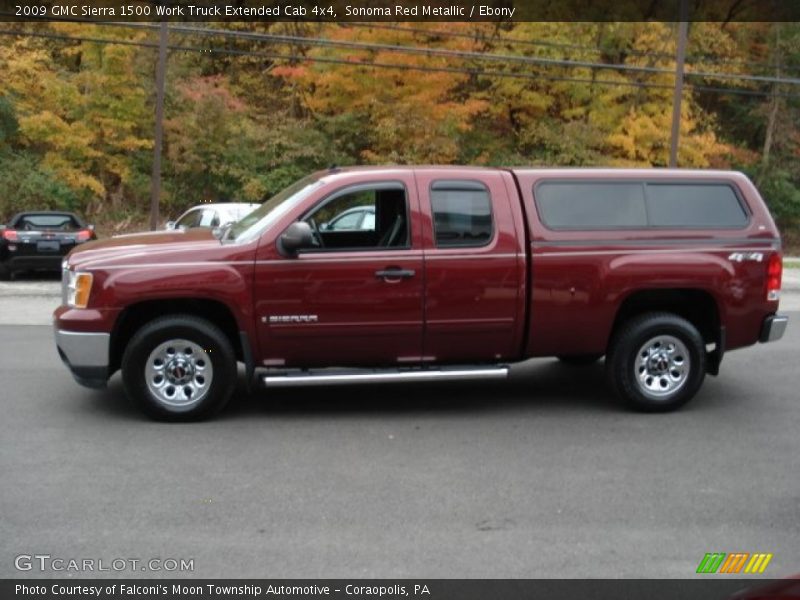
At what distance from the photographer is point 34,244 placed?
18.5 m

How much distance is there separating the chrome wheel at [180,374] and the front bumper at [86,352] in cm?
36

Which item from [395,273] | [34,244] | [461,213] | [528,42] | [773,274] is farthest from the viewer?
[528,42]

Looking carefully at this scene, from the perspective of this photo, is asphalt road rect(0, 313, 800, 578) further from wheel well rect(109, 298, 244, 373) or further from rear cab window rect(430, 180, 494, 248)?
rear cab window rect(430, 180, 494, 248)

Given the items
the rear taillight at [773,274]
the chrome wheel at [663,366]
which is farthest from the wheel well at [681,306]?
the rear taillight at [773,274]

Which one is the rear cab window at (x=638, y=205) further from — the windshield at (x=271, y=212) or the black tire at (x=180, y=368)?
the black tire at (x=180, y=368)

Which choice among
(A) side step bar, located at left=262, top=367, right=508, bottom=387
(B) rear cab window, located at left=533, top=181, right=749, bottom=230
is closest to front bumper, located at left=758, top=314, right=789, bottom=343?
(B) rear cab window, located at left=533, top=181, right=749, bottom=230

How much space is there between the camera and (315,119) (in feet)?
109

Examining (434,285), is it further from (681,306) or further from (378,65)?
(378,65)

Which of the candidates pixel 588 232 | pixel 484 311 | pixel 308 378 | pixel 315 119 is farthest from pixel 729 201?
pixel 315 119

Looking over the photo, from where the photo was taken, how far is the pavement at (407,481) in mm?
5016

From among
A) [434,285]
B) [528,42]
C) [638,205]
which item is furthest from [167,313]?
[528,42]

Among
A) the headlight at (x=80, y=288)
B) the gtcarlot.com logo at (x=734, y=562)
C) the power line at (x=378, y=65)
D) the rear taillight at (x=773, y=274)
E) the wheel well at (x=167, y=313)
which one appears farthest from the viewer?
the power line at (x=378, y=65)

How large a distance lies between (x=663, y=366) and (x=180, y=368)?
13.0ft

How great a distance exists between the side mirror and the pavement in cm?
139
